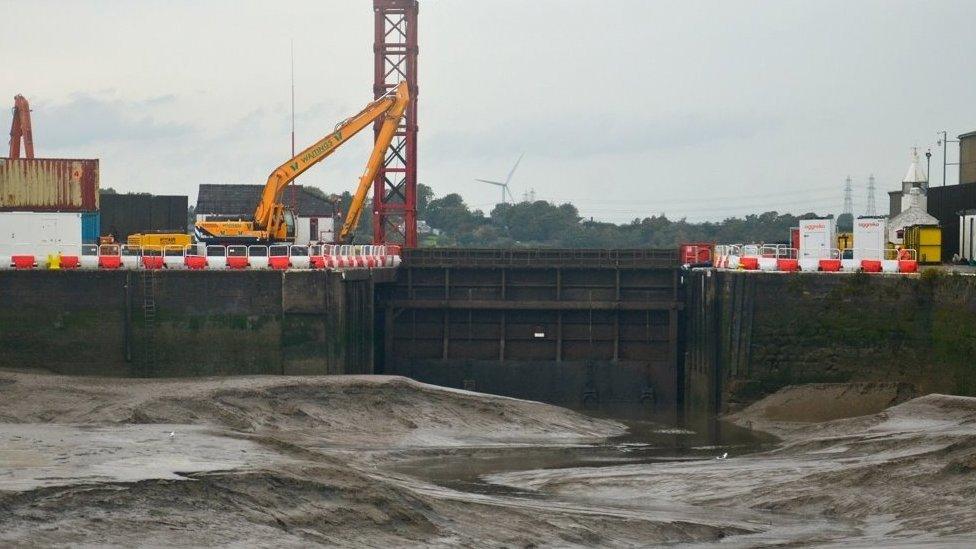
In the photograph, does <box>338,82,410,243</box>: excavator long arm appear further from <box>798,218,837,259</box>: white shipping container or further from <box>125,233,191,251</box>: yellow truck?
<box>798,218,837,259</box>: white shipping container

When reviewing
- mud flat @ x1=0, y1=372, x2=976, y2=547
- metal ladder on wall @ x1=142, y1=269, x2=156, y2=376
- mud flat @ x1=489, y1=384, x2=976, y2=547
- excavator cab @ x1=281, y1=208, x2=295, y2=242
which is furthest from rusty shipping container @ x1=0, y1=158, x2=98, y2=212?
mud flat @ x1=489, y1=384, x2=976, y2=547

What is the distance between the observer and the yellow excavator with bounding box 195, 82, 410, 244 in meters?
58.8

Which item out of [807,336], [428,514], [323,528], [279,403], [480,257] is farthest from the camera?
[480,257]

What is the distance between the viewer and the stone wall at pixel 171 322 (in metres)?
43.3

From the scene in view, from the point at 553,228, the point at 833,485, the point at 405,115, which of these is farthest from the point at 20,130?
the point at 553,228

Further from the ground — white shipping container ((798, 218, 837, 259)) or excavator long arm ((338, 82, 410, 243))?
excavator long arm ((338, 82, 410, 243))

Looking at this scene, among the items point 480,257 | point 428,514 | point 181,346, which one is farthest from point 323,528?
point 480,257

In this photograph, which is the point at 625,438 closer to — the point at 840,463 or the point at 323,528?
the point at 840,463

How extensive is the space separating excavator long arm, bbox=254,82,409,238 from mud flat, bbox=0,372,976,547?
18.4 m

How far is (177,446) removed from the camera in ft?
89.5

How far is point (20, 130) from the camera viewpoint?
79.2 m

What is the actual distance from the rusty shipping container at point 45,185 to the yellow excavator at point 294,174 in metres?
5.30

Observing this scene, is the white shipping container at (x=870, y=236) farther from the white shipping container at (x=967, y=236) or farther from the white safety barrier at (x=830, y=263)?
the white shipping container at (x=967, y=236)

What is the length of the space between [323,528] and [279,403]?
16.3m
